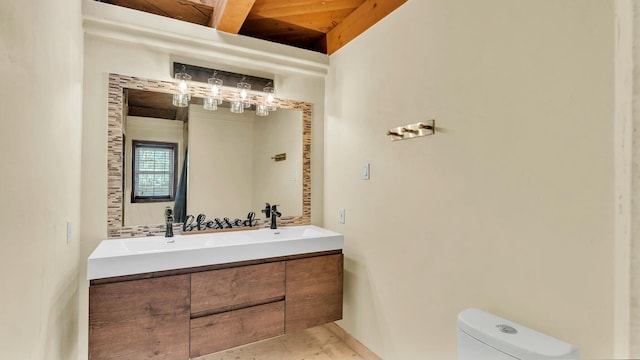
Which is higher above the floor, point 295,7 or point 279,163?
point 295,7

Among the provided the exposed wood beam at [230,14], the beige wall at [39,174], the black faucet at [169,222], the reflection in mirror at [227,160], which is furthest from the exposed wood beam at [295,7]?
the black faucet at [169,222]

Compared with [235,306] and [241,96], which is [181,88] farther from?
[235,306]

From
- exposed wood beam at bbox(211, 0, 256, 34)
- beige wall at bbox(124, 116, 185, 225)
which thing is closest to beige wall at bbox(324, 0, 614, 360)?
exposed wood beam at bbox(211, 0, 256, 34)

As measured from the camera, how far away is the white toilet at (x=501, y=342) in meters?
1.09

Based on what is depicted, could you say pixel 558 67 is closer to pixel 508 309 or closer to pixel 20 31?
pixel 508 309

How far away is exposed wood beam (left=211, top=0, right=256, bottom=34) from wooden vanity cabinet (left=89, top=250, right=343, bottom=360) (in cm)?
168

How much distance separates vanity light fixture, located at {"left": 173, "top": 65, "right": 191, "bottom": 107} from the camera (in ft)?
7.54

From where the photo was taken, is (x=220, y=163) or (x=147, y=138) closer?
(x=147, y=138)

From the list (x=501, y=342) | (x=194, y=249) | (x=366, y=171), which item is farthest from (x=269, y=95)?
(x=501, y=342)

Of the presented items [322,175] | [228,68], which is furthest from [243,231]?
[228,68]

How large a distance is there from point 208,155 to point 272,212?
719 mm

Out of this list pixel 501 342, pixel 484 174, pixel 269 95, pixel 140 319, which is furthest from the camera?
pixel 269 95

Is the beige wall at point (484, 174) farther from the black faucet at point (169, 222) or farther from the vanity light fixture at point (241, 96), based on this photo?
the black faucet at point (169, 222)

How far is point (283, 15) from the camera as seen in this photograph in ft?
8.05
